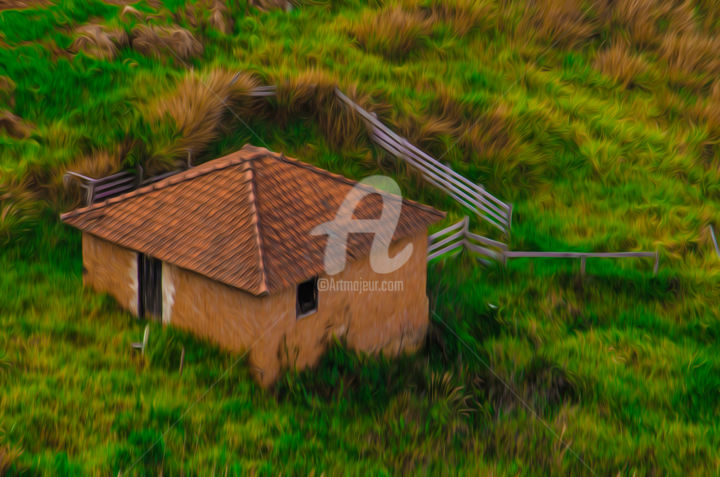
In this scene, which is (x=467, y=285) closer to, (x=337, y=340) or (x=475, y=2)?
(x=337, y=340)

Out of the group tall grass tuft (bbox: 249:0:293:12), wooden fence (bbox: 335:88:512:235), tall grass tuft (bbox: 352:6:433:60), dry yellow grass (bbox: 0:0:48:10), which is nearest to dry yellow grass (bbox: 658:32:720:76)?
tall grass tuft (bbox: 352:6:433:60)

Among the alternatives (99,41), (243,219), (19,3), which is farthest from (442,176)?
(19,3)

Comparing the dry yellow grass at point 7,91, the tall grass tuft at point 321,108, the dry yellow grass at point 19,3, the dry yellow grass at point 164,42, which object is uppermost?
the dry yellow grass at point 19,3

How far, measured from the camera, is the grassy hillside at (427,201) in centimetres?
1010

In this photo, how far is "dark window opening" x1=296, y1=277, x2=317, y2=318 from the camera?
11.1m

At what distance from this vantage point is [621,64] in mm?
21312

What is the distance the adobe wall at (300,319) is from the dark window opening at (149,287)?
239mm

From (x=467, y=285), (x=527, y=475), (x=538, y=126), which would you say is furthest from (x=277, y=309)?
(x=538, y=126)

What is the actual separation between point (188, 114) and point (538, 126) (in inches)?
329

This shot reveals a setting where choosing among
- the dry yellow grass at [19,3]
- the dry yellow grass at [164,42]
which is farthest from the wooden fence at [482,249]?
the dry yellow grass at [19,3]

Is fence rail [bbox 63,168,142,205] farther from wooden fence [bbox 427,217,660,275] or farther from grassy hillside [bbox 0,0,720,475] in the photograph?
wooden fence [bbox 427,217,660,275]

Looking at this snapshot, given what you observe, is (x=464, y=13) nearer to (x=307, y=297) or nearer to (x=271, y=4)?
(x=271, y=4)

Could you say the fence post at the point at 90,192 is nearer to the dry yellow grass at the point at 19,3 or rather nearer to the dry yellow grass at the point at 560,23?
the dry yellow grass at the point at 19,3

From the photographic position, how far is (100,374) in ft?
34.2
